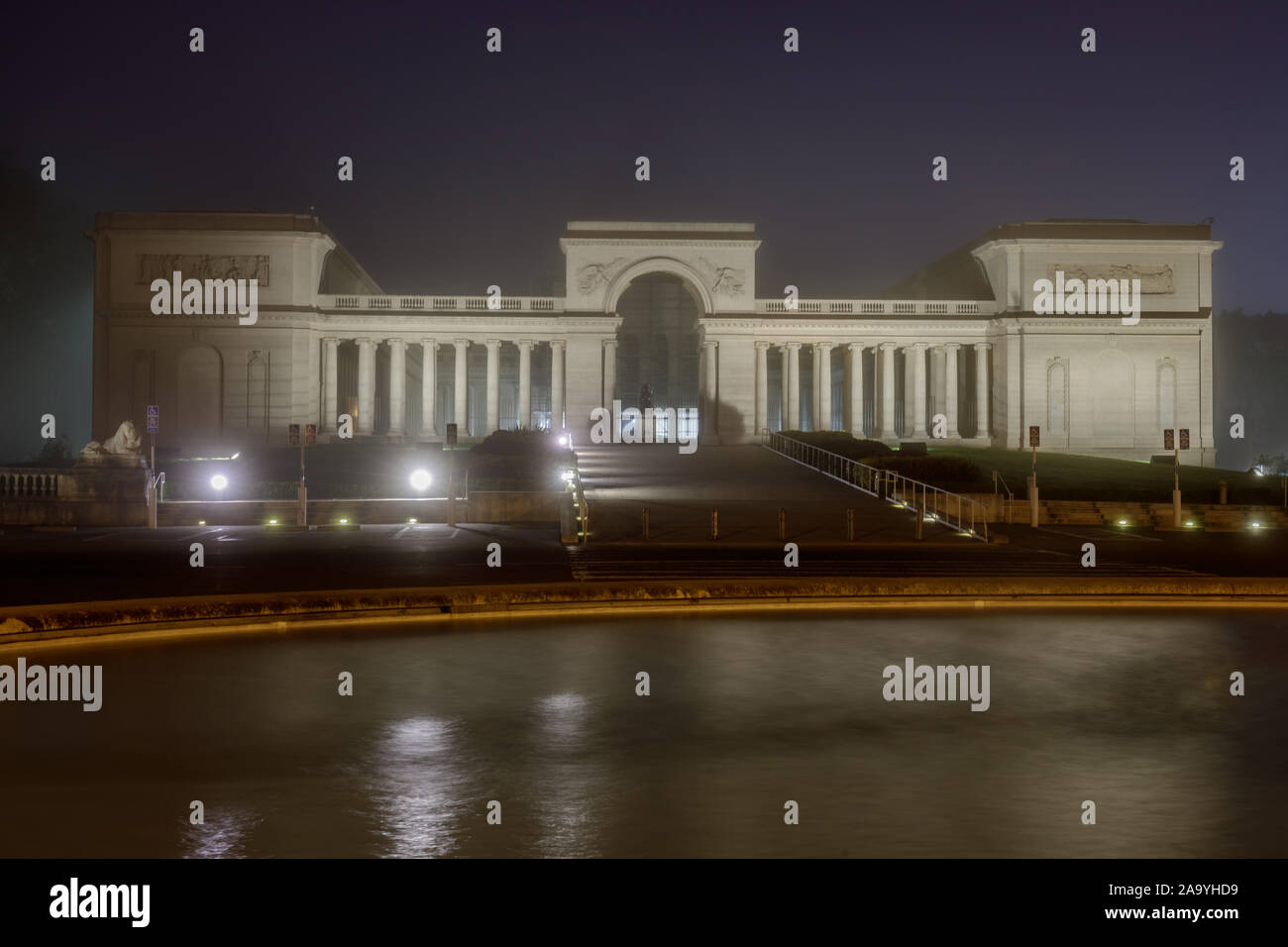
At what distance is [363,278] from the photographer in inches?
3856

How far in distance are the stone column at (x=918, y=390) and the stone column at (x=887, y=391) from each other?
1307 millimetres

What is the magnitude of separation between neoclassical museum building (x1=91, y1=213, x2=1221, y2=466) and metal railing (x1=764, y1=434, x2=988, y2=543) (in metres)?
24.5

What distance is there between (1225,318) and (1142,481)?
11210 centimetres

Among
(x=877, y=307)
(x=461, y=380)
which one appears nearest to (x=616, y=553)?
(x=461, y=380)

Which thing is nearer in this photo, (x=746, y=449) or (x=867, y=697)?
(x=867, y=697)

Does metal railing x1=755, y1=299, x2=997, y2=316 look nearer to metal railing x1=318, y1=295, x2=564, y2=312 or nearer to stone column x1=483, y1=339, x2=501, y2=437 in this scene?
metal railing x1=318, y1=295, x2=564, y2=312

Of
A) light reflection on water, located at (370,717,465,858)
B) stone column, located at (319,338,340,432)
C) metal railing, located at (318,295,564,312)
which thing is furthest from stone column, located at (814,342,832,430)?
light reflection on water, located at (370,717,465,858)

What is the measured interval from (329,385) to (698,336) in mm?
21597

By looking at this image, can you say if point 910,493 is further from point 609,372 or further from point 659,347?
point 659,347

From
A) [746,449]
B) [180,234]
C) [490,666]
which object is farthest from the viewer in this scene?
[180,234]

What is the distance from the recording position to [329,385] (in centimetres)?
7512

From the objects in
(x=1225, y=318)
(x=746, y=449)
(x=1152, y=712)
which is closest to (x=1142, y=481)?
(x=746, y=449)

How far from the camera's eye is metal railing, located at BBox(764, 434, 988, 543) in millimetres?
35344
